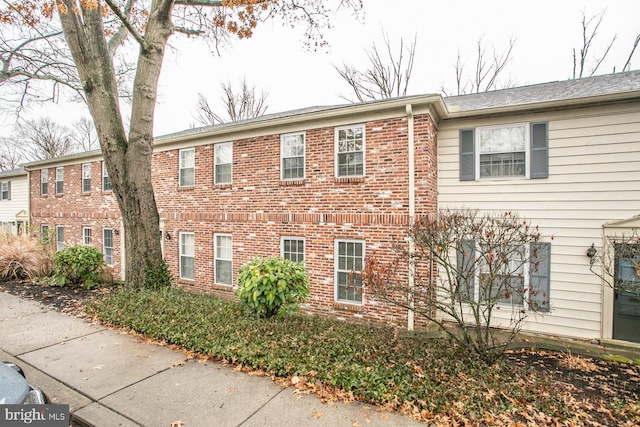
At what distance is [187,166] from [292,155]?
13.8 feet

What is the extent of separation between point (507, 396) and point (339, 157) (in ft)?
18.5

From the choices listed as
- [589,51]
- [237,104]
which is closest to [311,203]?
[589,51]

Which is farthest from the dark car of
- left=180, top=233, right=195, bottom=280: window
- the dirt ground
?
left=180, top=233, right=195, bottom=280: window

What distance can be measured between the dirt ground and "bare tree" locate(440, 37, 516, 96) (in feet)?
57.0

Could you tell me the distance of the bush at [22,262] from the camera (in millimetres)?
9625

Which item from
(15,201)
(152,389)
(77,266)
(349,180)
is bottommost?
(152,389)

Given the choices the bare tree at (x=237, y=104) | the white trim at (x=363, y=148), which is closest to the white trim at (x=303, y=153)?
the white trim at (x=363, y=148)

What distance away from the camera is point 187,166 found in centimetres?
1016

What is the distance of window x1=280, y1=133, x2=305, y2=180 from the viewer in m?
8.08

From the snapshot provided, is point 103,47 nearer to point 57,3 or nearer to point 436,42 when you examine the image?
point 57,3

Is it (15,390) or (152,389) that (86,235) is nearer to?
(152,389)

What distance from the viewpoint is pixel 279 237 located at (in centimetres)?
828

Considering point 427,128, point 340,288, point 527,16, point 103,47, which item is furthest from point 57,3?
point 527,16

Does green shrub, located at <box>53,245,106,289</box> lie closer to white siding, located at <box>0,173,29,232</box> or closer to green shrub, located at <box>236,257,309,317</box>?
green shrub, located at <box>236,257,309,317</box>
